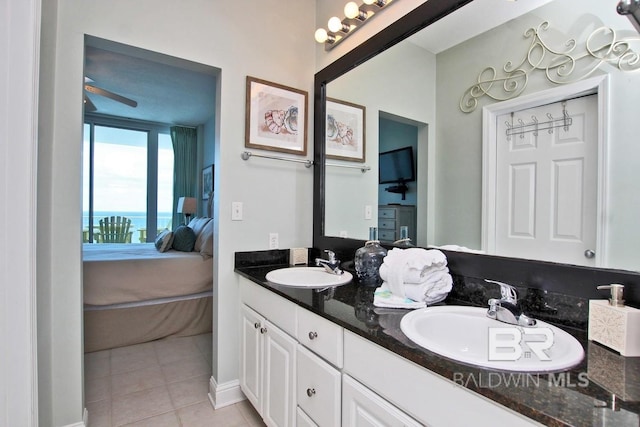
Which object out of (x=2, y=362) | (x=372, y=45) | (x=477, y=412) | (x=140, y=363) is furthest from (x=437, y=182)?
(x=140, y=363)

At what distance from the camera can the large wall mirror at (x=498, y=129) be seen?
93 cm

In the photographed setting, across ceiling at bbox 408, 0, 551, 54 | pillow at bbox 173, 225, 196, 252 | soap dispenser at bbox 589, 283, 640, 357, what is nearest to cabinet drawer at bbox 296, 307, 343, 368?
soap dispenser at bbox 589, 283, 640, 357

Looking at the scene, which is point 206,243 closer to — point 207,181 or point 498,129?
point 207,181

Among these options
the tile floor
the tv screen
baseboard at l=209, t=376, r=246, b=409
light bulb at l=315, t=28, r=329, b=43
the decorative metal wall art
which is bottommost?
the tile floor

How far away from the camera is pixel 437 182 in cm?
146

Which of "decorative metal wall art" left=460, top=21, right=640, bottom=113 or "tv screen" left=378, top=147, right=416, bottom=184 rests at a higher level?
"decorative metal wall art" left=460, top=21, right=640, bottom=113

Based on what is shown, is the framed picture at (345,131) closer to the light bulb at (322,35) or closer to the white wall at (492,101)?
the light bulb at (322,35)

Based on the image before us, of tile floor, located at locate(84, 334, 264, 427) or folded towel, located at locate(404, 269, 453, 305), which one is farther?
tile floor, located at locate(84, 334, 264, 427)

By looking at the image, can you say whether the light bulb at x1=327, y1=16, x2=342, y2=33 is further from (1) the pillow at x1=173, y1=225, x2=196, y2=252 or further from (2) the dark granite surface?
(1) the pillow at x1=173, y1=225, x2=196, y2=252

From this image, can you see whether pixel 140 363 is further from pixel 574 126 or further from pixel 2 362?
pixel 574 126

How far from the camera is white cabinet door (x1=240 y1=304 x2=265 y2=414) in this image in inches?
63.6

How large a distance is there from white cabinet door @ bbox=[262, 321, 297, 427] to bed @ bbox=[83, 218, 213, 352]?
167 cm

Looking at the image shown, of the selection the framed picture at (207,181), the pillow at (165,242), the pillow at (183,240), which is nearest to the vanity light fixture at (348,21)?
the pillow at (183,240)

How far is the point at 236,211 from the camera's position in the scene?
1933mm
